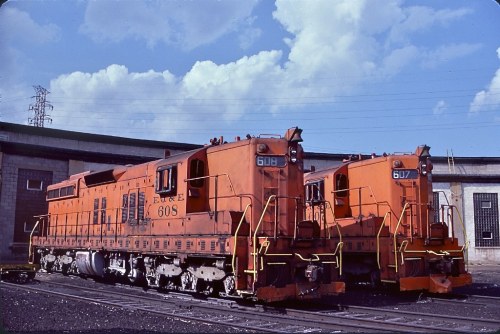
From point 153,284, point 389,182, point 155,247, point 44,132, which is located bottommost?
point 153,284

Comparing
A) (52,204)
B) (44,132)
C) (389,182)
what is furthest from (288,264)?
(44,132)

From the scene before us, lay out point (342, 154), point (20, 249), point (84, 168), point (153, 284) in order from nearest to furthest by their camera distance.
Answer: point (153, 284), point (20, 249), point (84, 168), point (342, 154)

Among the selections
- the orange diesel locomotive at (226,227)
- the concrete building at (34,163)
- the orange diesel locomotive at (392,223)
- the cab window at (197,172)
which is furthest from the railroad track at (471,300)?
the concrete building at (34,163)

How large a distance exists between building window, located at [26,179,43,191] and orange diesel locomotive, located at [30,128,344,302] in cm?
1021

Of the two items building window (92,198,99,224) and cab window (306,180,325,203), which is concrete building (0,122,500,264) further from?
building window (92,198,99,224)

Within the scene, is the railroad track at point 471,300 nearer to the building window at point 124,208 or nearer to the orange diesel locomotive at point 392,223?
the orange diesel locomotive at point 392,223

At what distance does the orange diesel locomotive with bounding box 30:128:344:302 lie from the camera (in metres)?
10.3

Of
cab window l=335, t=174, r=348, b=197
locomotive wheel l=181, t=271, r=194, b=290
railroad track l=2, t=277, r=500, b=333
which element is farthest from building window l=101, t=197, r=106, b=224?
cab window l=335, t=174, r=348, b=197

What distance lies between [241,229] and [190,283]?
2.50 metres

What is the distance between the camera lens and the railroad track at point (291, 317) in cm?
820

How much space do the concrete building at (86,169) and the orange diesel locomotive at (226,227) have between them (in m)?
8.99

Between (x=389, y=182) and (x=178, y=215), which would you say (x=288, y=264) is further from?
(x=389, y=182)

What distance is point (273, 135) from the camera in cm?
1144

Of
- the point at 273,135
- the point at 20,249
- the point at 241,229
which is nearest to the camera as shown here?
the point at 241,229
